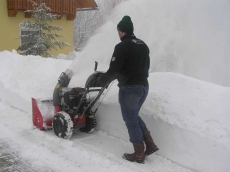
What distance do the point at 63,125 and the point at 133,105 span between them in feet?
4.31

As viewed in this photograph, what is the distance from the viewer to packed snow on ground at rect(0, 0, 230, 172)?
3488 millimetres

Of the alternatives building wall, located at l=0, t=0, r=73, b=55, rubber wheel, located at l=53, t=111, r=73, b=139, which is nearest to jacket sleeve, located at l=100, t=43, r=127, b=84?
rubber wheel, located at l=53, t=111, r=73, b=139

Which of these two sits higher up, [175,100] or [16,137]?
[175,100]

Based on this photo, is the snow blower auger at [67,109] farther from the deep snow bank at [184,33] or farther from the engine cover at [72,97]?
the deep snow bank at [184,33]

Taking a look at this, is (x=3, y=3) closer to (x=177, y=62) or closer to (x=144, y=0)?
(x=144, y=0)

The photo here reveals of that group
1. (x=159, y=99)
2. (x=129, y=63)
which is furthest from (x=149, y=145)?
(x=129, y=63)

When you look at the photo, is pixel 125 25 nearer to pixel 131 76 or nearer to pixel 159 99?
pixel 131 76

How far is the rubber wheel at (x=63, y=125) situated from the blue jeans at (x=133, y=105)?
1037 millimetres

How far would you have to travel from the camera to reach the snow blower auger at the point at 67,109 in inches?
167

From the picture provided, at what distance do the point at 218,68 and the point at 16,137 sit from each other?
227 inches

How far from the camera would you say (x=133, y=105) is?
354 cm

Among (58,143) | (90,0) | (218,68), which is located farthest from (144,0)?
(90,0)

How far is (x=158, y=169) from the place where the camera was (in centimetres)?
349

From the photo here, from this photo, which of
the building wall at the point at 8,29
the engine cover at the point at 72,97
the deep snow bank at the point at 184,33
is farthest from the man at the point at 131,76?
the building wall at the point at 8,29
